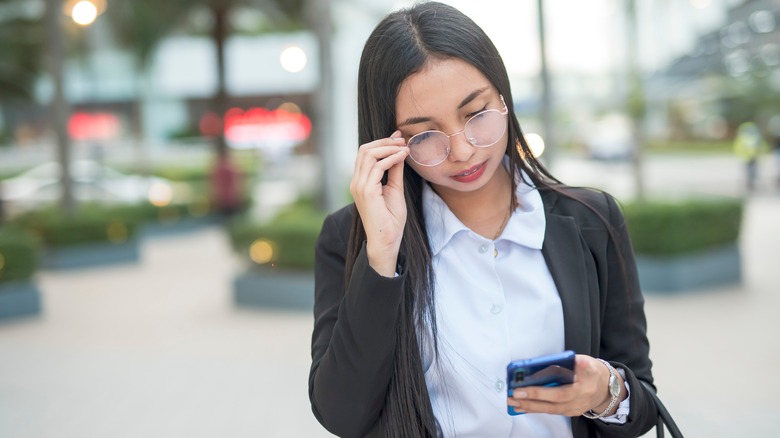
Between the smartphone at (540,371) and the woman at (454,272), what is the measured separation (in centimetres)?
5

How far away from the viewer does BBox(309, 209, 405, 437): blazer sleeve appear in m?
1.71

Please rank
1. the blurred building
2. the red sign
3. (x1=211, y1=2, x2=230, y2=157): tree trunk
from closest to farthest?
(x1=211, y1=2, x2=230, y2=157): tree trunk
the blurred building
the red sign

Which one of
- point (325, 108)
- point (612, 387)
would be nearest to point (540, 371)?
point (612, 387)

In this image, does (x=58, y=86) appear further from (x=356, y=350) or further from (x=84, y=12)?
(x=356, y=350)

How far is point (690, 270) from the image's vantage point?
9.12 m

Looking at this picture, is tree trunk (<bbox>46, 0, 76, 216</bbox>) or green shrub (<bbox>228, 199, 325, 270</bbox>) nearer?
green shrub (<bbox>228, 199, 325, 270</bbox>)

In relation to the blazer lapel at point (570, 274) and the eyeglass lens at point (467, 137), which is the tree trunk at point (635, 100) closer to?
the blazer lapel at point (570, 274)

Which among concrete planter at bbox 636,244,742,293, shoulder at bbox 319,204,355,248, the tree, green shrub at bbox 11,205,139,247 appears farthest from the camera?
the tree

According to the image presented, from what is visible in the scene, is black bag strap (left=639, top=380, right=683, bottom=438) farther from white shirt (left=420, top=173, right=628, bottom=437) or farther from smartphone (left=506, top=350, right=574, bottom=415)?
smartphone (left=506, top=350, right=574, bottom=415)

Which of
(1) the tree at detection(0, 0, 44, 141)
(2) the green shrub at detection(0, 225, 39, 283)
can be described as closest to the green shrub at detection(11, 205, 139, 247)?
(2) the green shrub at detection(0, 225, 39, 283)

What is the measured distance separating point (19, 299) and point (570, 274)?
8813mm

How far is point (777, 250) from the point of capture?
38.6ft

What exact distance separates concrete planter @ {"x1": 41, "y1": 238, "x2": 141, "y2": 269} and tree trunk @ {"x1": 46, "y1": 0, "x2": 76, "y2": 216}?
82 centimetres

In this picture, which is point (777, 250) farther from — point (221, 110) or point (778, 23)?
point (778, 23)
